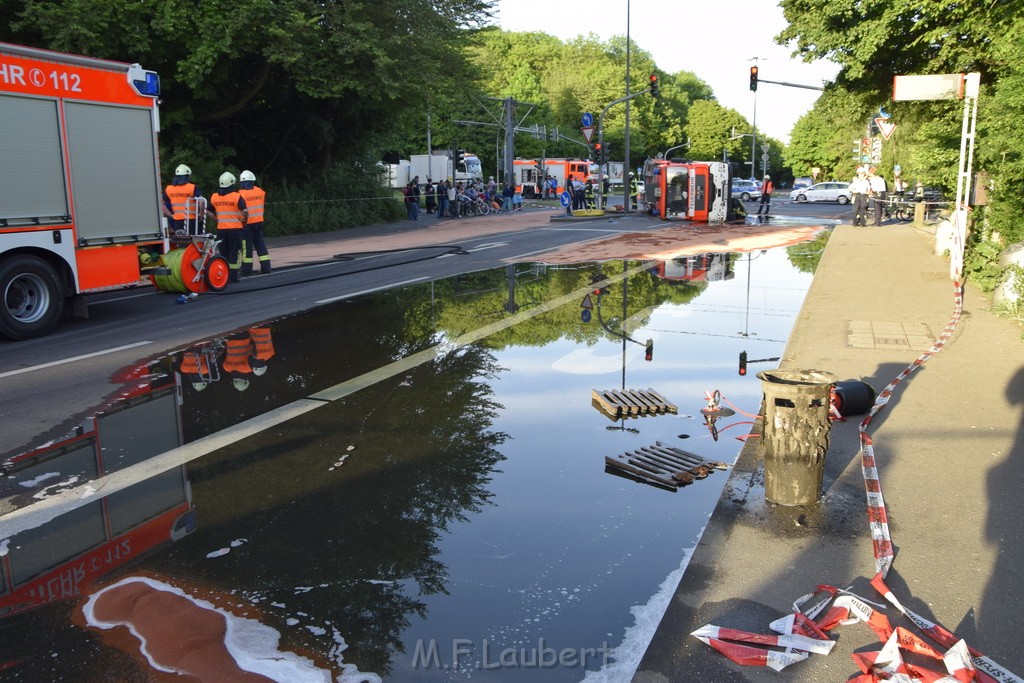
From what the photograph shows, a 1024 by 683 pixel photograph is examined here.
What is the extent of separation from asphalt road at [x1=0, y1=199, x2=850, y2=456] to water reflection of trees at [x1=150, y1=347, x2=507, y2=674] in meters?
2.04

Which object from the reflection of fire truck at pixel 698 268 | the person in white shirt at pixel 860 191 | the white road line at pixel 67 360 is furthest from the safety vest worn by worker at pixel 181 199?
the person in white shirt at pixel 860 191

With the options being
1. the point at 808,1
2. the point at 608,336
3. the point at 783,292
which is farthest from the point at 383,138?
the point at 608,336

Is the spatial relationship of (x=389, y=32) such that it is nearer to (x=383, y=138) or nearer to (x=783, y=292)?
(x=383, y=138)

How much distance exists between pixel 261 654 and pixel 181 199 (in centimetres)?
1122

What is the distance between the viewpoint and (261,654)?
3729mm

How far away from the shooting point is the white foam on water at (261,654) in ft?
11.7

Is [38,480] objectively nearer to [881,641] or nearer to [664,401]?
[664,401]

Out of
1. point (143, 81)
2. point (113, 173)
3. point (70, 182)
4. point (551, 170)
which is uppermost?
point (143, 81)

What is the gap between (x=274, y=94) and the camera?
1133 inches

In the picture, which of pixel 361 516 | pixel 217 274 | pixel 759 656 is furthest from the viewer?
pixel 217 274

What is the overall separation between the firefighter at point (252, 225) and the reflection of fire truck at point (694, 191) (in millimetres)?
19250

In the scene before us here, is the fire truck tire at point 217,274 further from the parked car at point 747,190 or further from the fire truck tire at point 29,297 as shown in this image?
the parked car at point 747,190

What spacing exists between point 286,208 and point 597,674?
2600 centimetres

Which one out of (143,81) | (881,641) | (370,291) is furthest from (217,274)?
(881,641)
